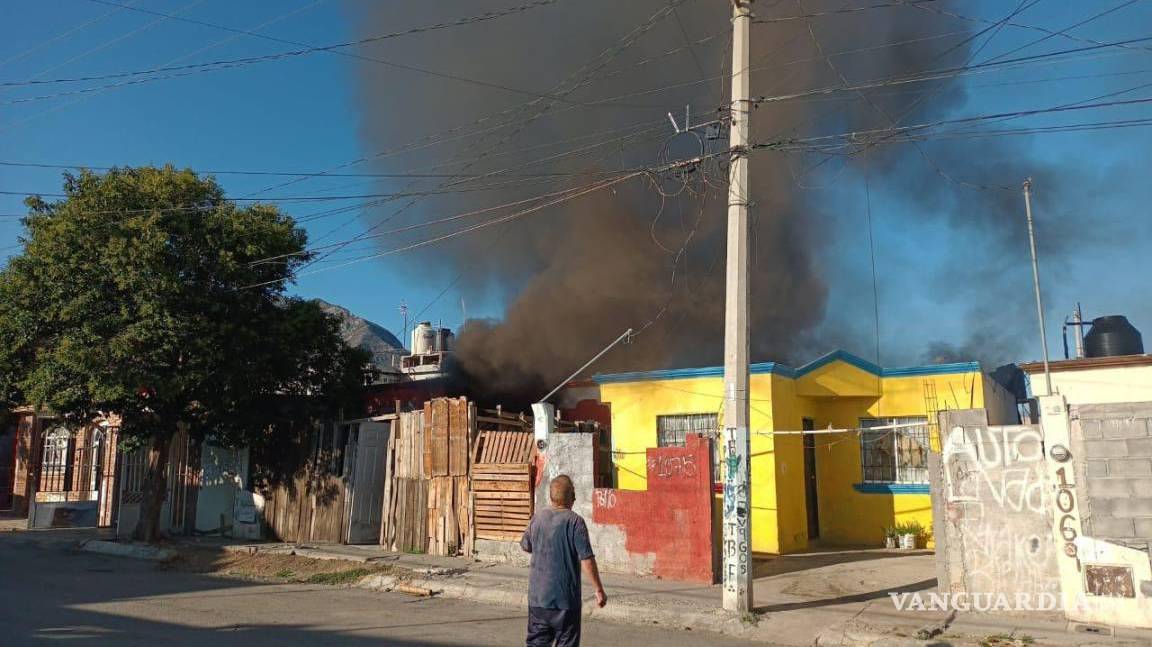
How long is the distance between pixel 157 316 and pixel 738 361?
9673mm

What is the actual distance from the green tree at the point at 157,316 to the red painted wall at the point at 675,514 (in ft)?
25.8

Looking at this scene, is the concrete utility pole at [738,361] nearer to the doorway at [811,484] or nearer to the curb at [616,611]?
the curb at [616,611]

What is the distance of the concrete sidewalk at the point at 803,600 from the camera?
7387 mm

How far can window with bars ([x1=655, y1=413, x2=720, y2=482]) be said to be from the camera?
1398 centimetres

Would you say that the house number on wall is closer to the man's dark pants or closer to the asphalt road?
the asphalt road

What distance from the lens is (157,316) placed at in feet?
42.4

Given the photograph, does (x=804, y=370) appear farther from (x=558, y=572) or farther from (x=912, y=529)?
(x=558, y=572)

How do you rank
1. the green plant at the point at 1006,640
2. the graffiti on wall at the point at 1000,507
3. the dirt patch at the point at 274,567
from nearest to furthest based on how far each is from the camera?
the green plant at the point at 1006,640 → the graffiti on wall at the point at 1000,507 → the dirt patch at the point at 274,567

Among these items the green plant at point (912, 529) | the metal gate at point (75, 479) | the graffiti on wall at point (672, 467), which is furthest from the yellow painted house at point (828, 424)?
the metal gate at point (75, 479)

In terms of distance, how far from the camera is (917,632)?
293 inches

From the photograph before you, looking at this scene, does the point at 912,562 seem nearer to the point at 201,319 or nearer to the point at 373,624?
the point at 373,624

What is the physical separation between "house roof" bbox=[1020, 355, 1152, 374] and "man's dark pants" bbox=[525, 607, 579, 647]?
17.3 meters

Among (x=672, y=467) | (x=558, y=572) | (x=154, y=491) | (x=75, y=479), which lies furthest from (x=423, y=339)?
(x=558, y=572)

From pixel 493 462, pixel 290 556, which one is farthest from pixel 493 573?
pixel 290 556
